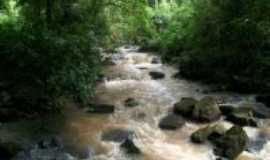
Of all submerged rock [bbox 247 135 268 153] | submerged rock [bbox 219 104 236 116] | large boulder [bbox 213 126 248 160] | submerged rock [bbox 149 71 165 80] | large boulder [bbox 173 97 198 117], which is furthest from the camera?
submerged rock [bbox 149 71 165 80]

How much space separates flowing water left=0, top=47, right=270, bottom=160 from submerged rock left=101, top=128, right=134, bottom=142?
12cm

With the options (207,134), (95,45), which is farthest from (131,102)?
(207,134)

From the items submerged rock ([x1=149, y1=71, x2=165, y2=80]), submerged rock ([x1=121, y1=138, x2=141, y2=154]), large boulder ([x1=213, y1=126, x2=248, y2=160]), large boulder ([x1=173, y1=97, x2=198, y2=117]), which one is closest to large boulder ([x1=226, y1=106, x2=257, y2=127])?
large boulder ([x1=173, y1=97, x2=198, y2=117])

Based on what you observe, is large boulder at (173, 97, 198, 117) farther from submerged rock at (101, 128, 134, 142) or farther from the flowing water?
submerged rock at (101, 128, 134, 142)

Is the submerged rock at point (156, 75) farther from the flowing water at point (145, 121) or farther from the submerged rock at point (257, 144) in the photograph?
the submerged rock at point (257, 144)

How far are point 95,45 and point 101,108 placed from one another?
5.12 feet

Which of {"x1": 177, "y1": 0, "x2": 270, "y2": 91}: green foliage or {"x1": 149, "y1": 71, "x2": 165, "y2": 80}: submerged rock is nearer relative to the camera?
{"x1": 177, "y1": 0, "x2": 270, "y2": 91}: green foliage

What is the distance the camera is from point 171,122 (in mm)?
8336

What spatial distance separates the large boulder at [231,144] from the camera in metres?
6.66

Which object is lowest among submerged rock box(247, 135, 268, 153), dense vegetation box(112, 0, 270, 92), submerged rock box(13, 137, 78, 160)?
submerged rock box(247, 135, 268, 153)

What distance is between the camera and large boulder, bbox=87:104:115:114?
9055 mm

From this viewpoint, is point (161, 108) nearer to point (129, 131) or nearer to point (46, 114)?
point (129, 131)

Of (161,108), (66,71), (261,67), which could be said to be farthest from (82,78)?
(261,67)

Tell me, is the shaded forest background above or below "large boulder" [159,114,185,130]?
above
